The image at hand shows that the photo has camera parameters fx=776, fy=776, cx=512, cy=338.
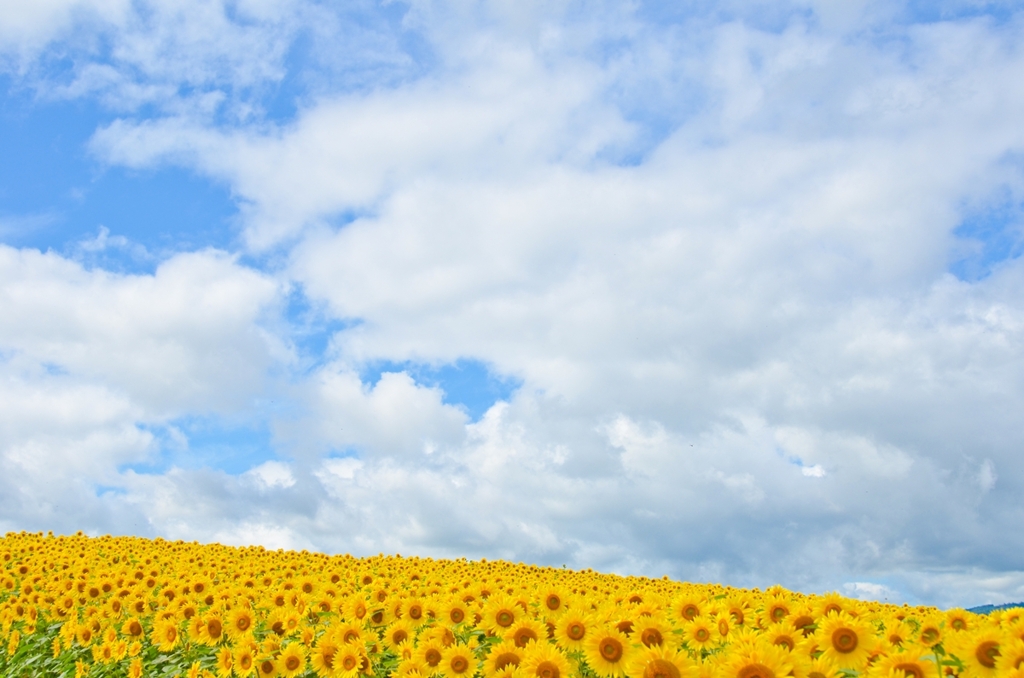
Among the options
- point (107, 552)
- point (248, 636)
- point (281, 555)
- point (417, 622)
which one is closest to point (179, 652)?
point (248, 636)

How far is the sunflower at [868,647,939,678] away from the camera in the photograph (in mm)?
5078

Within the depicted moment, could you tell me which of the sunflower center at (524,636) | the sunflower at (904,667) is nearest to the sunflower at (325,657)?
the sunflower center at (524,636)

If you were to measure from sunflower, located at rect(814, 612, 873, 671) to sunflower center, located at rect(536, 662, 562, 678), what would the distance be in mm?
1943

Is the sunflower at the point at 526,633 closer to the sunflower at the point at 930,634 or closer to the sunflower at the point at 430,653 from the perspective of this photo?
the sunflower at the point at 430,653

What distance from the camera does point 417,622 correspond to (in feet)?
27.9

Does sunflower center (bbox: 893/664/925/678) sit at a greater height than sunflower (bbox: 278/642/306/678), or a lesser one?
lesser

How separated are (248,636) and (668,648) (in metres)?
5.37

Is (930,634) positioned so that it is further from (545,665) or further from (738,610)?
(545,665)

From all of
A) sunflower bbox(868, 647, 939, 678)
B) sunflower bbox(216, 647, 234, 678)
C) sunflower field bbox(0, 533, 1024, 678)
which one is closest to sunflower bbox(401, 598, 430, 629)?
sunflower field bbox(0, 533, 1024, 678)

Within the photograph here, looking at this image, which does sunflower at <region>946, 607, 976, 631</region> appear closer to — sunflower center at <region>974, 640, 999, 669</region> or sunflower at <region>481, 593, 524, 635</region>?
sunflower center at <region>974, 640, 999, 669</region>

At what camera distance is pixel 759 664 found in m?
4.96

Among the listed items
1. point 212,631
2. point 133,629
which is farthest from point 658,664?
point 133,629

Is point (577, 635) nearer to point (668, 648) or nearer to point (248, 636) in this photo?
point (668, 648)

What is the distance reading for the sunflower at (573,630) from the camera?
6629mm
